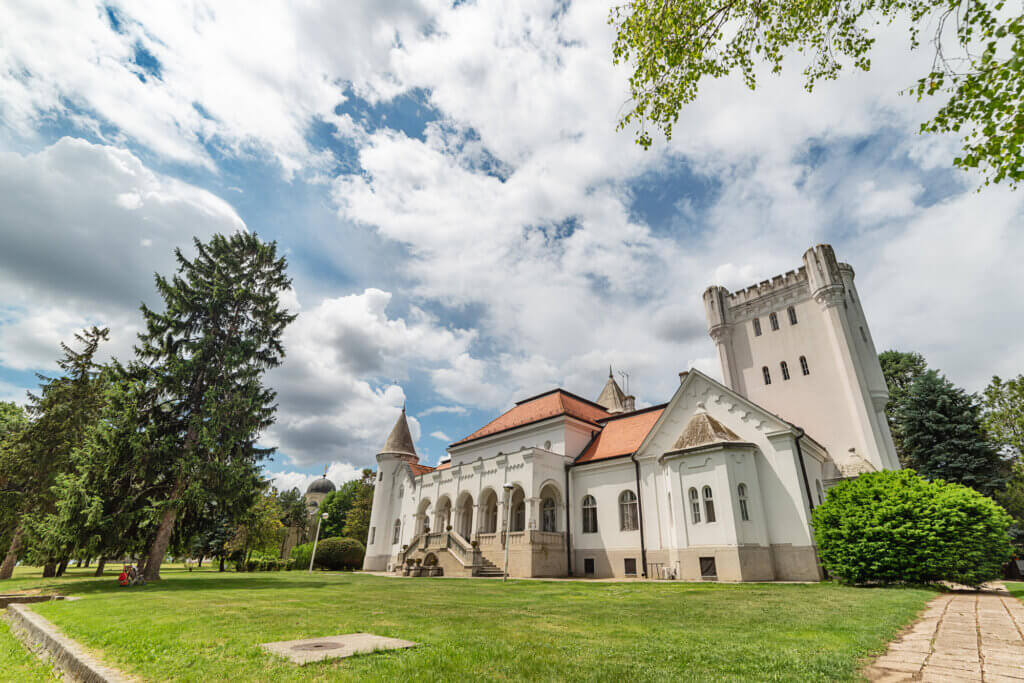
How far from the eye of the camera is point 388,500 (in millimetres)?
40156

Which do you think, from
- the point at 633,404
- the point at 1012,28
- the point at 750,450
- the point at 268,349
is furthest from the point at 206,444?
the point at 633,404

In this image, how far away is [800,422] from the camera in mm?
28281

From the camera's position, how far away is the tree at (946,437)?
27078 millimetres

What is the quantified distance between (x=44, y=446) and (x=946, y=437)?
53.7m

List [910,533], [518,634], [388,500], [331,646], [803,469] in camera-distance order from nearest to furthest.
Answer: [331,646]
[518,634]
[910,533]
[803,469]
[388,500]

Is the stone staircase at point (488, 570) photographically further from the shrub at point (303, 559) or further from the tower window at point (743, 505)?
the shrub at point (303, 559)

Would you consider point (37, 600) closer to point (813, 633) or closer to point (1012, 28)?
point (813, 633)

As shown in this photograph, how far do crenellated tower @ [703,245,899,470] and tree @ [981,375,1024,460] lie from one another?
731cm

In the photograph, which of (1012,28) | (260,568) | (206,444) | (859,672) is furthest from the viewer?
(260,568)

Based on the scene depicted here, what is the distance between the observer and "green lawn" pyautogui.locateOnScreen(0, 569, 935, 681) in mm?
4785

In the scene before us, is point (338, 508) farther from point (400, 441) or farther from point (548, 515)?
point (548, 515)

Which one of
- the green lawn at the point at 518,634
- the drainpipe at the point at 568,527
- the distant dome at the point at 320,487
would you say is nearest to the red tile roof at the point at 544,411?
the drainpipe at the point at 568,527

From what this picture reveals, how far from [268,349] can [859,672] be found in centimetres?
2796

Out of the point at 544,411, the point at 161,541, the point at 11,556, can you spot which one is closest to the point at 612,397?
the point at 544,411
